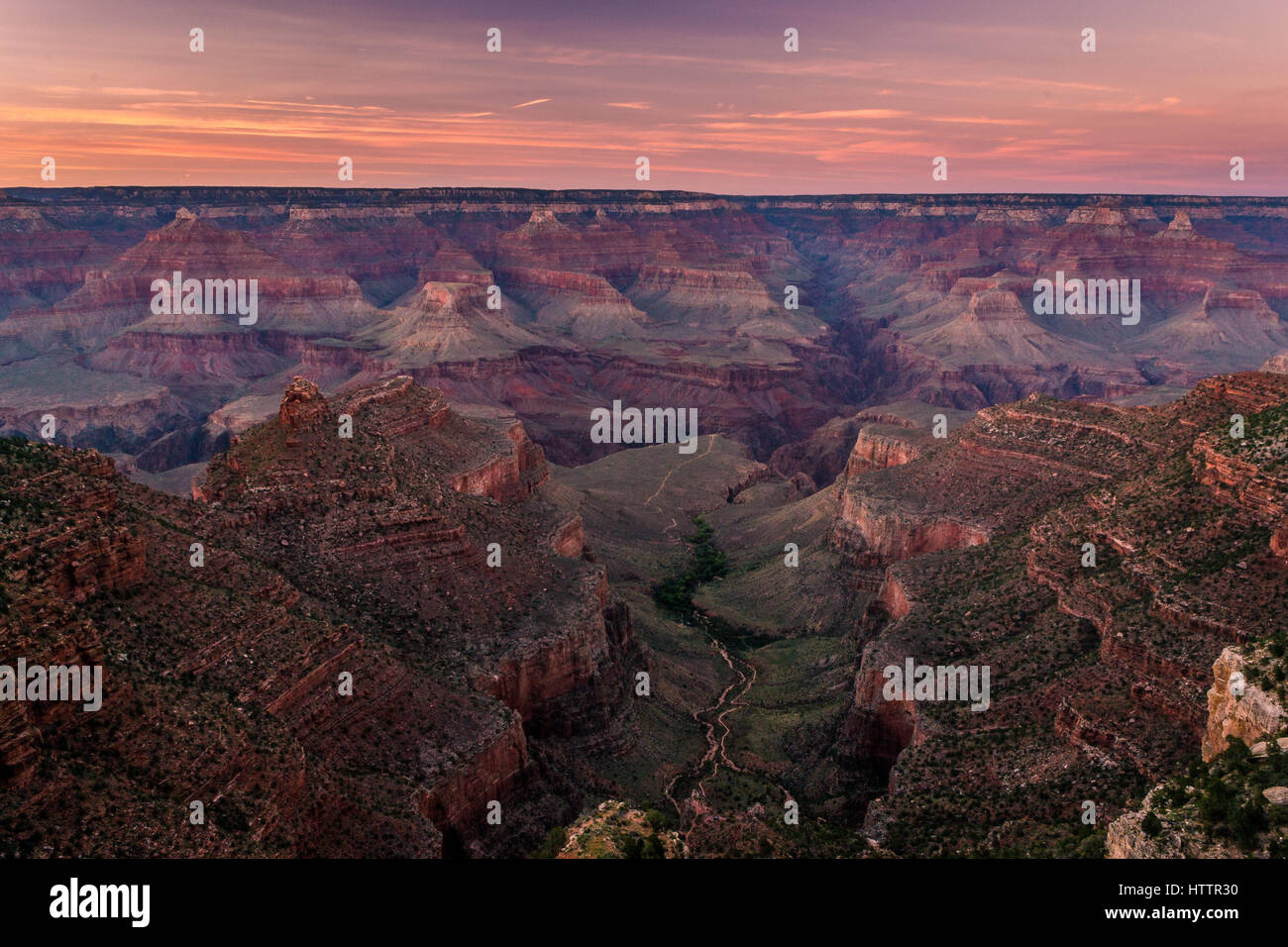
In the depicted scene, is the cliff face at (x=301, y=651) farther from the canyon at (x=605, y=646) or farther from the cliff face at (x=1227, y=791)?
the cliff face at (x=1227, y=791)

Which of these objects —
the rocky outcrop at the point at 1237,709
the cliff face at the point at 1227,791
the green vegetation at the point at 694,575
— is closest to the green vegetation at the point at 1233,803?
the cliff face at the point at 1227,791

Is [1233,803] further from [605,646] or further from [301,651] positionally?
[605,646]

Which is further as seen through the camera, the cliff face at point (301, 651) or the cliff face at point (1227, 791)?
the cliff face at point (301, 651)

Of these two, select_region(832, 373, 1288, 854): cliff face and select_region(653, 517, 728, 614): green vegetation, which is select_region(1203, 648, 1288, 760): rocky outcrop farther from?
select_region(653, 517, 728, 614): green vegetation

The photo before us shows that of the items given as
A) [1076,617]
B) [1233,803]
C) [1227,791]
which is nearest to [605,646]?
[1076,617]

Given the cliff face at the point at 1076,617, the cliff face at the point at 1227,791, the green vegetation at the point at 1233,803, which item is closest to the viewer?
the green vegetation at the point at 1233,803

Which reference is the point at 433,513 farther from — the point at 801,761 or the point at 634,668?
the point at 801,761

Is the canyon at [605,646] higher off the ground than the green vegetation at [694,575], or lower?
higher

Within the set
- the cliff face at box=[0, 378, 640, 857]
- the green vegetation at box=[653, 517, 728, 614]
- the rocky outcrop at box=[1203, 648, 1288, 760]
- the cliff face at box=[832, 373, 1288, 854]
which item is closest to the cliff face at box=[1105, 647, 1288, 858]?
the rocky outcrop at box=[1203, 648, 1288, 760]
